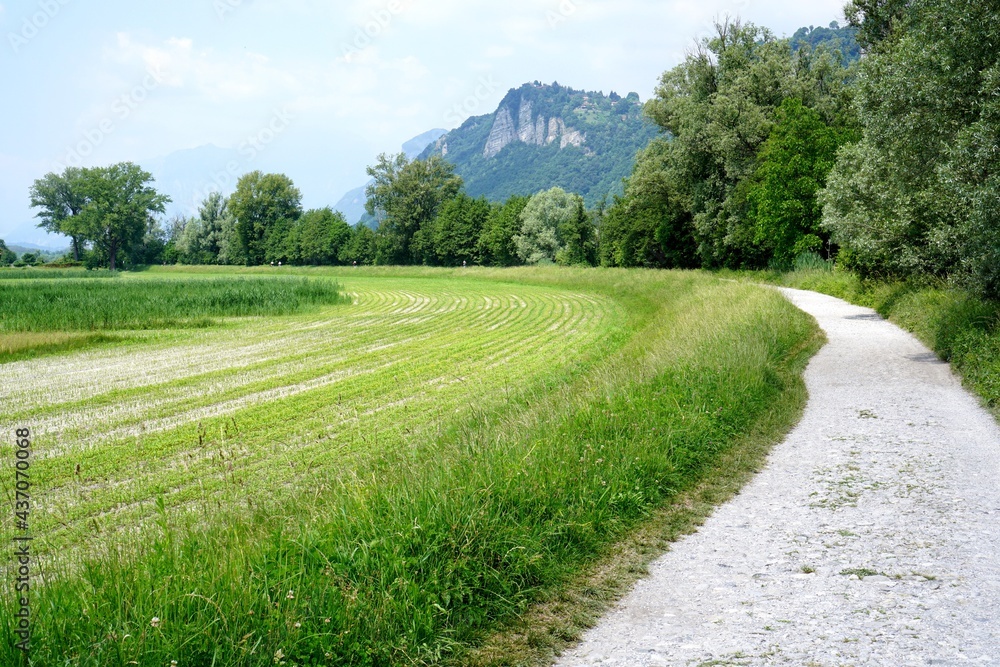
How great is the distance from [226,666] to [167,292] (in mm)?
32722

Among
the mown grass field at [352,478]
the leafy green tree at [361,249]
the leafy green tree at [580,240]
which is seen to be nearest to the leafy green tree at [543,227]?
the leafy green tree at [580,240]

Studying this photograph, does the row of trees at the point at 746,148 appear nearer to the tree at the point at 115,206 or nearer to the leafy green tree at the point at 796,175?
the leafy green tree at the point at 796,175

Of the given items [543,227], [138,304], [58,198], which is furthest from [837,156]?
[58,198]

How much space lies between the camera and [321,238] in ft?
338

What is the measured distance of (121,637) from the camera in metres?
3.41

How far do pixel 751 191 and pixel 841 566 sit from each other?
36.9 m

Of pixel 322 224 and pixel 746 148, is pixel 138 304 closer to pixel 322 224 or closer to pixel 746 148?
pixel 746 148

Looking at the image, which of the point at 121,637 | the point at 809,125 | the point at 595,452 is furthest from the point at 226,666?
the point at 809,125

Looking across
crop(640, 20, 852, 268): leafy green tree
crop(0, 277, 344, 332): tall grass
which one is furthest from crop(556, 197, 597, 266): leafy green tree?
crop(0, 277, 344, 332): tall grass

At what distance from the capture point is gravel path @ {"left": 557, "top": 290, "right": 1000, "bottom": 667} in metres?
4.02

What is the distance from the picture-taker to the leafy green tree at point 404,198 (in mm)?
96812

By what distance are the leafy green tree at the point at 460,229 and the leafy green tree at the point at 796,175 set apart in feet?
175

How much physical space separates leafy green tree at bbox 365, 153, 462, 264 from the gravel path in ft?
295

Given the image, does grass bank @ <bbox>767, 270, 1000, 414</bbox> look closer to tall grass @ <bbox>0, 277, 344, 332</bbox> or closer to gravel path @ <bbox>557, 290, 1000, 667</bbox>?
gravel path @ <bbox>557, 290, 1000, 667</bbox>
